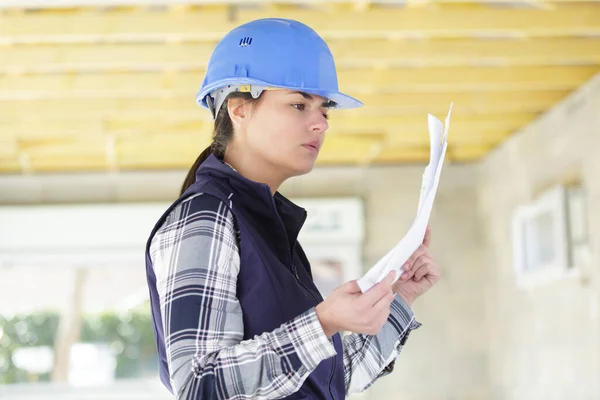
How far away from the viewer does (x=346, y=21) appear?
13.2 ft

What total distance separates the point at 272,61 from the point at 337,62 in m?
3.27

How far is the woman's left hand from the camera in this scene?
143 centimetres

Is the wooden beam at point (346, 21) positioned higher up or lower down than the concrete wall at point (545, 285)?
higher up

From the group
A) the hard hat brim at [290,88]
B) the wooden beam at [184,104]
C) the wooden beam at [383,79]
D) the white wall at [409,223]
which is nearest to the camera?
the hard hat brim at [290,88]

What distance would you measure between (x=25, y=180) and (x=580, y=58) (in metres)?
4.73

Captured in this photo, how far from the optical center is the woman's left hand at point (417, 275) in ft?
4.68

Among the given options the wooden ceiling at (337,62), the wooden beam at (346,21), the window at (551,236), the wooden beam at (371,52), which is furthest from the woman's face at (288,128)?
the window at (551,236)

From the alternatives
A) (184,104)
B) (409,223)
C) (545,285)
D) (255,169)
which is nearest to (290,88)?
(255,169)

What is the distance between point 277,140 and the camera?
1.30 metres

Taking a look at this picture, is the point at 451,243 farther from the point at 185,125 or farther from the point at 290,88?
the point at 290,88

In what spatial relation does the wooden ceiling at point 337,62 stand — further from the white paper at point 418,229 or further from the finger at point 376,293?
the finger at point 376,293

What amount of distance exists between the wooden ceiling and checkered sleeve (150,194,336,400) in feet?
9.19

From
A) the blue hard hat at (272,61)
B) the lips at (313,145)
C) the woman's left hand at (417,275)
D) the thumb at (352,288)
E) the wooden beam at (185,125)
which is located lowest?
the thumb at (352,288)

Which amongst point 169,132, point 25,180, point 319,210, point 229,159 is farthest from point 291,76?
point 25,180
